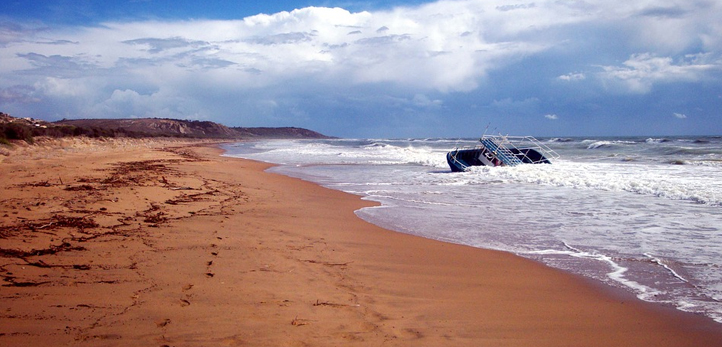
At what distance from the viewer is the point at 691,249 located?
21.7ft

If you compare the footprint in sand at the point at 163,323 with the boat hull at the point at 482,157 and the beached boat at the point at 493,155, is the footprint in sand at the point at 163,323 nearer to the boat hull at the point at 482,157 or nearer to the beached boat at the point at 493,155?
the beached boat at the point at 493,155

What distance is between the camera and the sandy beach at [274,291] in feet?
11.9

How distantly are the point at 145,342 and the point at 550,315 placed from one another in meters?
3.41

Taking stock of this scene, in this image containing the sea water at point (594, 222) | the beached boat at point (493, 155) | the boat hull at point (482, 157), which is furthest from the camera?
the boat hull at point (482, 157)

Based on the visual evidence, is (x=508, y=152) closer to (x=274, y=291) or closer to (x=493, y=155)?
(x=493, y=155)

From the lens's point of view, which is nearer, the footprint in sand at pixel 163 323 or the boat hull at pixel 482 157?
the footprint in sand at pixel 163 323

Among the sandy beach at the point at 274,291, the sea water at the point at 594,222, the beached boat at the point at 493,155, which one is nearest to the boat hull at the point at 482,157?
the beached boat at the point at 493,155

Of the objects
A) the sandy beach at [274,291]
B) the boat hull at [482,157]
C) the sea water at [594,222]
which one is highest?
the boat hull at [482,157]

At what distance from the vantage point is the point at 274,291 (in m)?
4.55

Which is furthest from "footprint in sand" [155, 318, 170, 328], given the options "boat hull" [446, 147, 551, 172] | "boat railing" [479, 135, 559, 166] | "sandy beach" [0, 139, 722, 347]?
"boat railing" [479, 135, 559, 166]

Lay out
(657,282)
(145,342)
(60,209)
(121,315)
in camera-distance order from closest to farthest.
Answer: (145,342) → (121,315) → (657,282) → (60,209)

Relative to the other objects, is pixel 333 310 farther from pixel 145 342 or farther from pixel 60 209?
pixel 60 209

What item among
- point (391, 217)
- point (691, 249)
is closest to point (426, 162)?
point (391, 217)

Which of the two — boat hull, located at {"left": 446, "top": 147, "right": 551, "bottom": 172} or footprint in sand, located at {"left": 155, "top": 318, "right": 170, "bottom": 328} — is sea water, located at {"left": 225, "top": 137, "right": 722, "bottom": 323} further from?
boat hull, located at {"left": 446, "top": 147, "right": 551, "bottom": 172}
